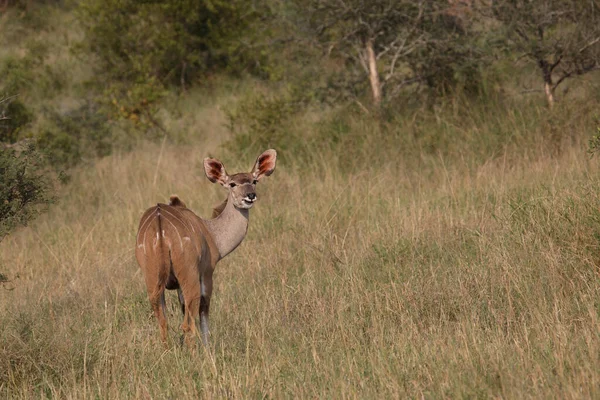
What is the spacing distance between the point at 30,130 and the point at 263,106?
3173 mm

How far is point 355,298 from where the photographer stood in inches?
230

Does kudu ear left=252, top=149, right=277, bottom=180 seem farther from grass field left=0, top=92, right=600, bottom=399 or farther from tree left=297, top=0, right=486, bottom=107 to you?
tree left=297, top=0, right=486, bottom=107

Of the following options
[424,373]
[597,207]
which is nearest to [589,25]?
[597,207]

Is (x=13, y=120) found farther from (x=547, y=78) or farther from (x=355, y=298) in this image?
(x=355, y=298)

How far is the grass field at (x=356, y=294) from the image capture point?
14.5 feet

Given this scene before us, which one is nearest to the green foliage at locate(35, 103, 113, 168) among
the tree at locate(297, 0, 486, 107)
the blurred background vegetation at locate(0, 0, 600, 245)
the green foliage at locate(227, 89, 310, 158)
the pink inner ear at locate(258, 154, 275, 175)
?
the blurred background vegetation at locate(0, 0, 600, 245)

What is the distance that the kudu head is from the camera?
19.3ft

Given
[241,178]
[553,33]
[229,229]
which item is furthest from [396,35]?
[229,229]

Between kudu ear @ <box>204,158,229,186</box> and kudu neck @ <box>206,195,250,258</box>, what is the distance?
23 cm

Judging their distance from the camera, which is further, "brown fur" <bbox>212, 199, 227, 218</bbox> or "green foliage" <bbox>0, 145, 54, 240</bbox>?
"brown fur" <bbox>212, 199, 227, 218</bbox>

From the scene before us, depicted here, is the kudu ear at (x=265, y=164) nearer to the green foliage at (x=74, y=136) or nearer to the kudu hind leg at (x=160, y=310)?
the kudu hind leg at (x=160, y=310)

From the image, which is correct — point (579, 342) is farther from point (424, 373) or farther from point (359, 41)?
point (359, 41)

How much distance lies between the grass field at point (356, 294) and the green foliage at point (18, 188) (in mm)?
652

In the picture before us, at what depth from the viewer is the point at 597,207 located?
20.0 ft
